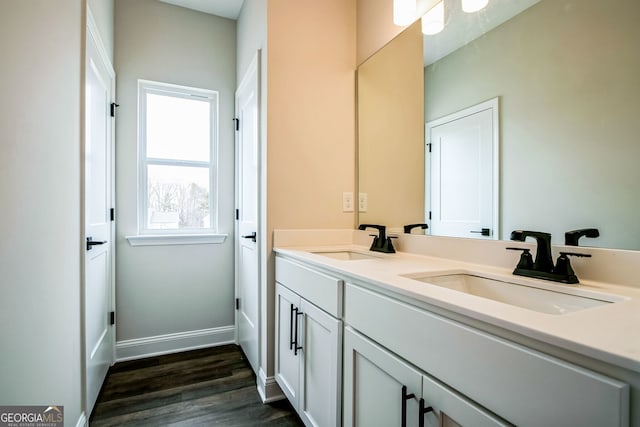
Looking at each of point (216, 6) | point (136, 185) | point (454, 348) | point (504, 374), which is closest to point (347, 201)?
point (454, 348)

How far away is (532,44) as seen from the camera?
110cm

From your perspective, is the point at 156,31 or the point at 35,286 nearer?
the point at 35,286

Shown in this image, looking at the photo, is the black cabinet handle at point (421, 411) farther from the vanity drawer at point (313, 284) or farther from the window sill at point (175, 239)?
the window sill at point (175, 239)

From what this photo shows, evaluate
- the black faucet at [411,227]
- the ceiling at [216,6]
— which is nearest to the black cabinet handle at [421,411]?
the black faucet at [411,227]

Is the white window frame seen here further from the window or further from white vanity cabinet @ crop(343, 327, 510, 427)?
white vanity cabinet @ crop(343, 327, 510, 427)

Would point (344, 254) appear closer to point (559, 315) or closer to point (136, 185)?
point (559, 315)

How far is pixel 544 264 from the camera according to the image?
994 mm

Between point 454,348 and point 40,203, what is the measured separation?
137cm

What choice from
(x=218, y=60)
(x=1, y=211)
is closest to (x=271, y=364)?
(x=1, y=211)

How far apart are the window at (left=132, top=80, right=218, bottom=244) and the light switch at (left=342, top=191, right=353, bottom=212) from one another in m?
1.21

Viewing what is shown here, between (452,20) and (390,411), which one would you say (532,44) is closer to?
(452,20)

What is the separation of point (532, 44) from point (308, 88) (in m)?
1.17

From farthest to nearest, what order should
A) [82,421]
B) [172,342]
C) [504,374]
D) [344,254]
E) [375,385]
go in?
[172,342] < [344,254] < [82,421] < [375,385] < [504,374]

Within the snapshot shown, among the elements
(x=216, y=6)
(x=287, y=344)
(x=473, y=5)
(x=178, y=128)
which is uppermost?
(x=216, y=6)
